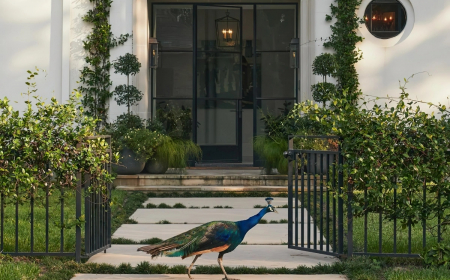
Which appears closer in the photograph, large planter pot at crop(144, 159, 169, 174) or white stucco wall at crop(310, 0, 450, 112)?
large planter pot at crop(144, 159, 169, 174)

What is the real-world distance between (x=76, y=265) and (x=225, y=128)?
10532 mm

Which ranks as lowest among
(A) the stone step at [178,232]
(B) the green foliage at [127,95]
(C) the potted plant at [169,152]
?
(A) the stone step at [178,232]

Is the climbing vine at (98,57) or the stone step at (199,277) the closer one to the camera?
the stone step at (199,277)

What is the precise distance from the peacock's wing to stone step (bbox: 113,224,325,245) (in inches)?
82.1

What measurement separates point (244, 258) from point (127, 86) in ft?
27.5

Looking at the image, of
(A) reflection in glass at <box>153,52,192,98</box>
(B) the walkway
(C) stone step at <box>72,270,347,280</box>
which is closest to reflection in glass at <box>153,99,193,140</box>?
(A) reflection in glass at <box>153,52,192,98</box>

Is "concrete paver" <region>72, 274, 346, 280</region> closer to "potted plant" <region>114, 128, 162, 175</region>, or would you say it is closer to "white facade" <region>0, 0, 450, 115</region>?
"potted plant" <region>114, 128, 162, 175</region>

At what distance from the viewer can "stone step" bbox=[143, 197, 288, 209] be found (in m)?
11.9

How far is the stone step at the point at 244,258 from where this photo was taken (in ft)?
23.2

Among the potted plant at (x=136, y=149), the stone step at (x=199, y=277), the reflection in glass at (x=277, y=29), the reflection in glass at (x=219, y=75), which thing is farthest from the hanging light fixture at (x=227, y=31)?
the stone step at (x=199, y=277)

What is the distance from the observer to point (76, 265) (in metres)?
6.87

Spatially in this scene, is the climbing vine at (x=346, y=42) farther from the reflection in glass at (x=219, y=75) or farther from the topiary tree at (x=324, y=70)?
the reflection in glass at (x=219, y=75)

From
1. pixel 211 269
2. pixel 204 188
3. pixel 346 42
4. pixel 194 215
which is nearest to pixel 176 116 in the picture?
pixel 204 188

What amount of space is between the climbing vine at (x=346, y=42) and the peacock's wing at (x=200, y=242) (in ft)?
29.8
